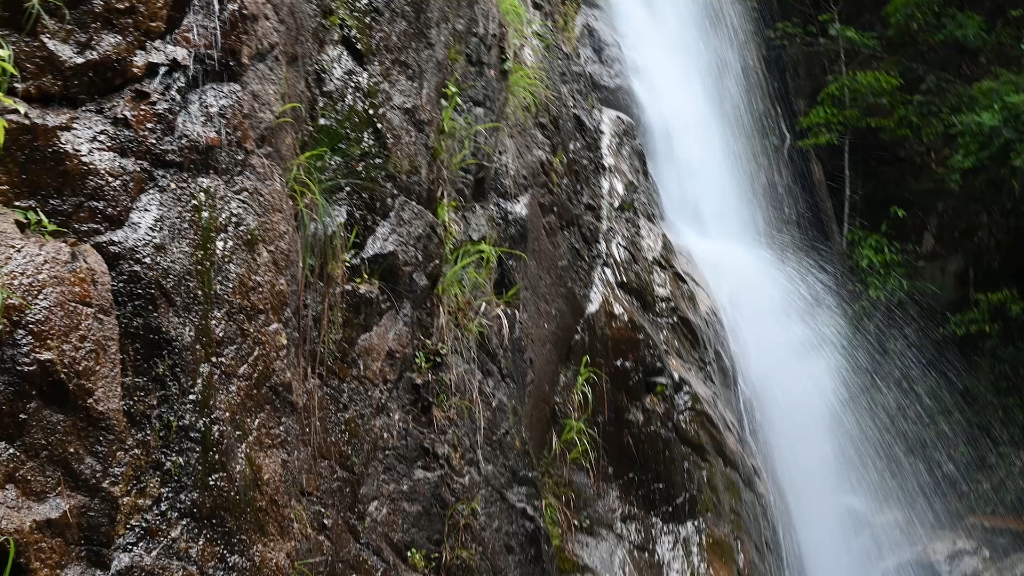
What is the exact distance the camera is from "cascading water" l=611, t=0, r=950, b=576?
225 inches

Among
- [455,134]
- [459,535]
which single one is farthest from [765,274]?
[459,535]

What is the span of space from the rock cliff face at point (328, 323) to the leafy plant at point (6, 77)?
0.09 feet

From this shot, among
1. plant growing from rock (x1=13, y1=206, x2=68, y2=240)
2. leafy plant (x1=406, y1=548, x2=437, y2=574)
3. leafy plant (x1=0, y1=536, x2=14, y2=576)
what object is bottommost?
leafy plant (x1=406, y1=548, x2=437, y2=574)

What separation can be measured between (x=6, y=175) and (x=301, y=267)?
32.7 inches

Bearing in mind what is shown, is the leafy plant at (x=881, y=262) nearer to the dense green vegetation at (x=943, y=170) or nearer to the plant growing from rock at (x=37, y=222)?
the dense green vegetation at (x=943, y=170)

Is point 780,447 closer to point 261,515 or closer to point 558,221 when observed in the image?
point 558,221

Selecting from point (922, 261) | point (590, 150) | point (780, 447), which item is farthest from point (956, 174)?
point (590, 150)

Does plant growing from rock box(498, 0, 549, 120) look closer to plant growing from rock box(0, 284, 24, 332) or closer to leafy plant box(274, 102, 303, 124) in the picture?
leafy plant box(274, 102, 303, 124)

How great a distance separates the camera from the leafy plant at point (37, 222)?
5.36 ft

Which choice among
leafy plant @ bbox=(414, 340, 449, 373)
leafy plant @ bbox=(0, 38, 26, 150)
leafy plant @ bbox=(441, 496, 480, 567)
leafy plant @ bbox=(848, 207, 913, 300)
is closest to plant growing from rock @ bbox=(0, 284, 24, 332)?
leafy plant @ bbox=(0, 38, 26, 150)

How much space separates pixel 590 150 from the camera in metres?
5.01

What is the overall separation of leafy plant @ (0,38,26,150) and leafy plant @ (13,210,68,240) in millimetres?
156

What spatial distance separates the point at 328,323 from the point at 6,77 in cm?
109

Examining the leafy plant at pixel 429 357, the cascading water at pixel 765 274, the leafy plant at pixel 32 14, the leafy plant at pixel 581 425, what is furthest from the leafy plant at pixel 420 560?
the cascading water at pixel 765 274
